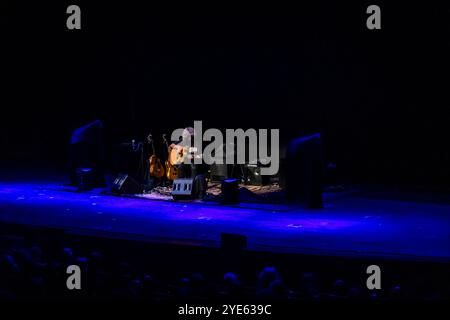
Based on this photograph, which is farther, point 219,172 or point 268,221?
point 219,172

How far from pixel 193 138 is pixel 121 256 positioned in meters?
4.80

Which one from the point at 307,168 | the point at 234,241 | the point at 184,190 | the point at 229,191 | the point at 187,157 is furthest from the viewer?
the point at 187,157

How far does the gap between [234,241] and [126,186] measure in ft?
14.8

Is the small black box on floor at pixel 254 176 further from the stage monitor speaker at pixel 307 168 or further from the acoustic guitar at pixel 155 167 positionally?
the stage monitor speaker at pixel 307 168

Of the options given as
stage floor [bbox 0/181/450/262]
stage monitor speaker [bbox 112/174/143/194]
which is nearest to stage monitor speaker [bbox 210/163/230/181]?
stage monitor speaker [bbox 112/174/143/194]

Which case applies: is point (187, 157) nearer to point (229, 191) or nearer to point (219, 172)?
point (219, 172)

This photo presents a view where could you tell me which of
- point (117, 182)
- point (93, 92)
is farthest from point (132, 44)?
point (117, 182)

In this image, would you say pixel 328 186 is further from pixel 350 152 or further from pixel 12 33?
pixel 12 33

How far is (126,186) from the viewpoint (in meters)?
9.82

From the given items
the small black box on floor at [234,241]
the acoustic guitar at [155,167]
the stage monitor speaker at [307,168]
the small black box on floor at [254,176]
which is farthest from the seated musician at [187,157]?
the small black box on floor at [234,241]

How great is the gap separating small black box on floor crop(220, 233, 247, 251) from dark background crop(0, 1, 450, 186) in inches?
206

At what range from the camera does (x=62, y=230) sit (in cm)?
646

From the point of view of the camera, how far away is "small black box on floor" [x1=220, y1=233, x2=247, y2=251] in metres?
5.57

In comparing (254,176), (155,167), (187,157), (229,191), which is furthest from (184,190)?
(254,176)
